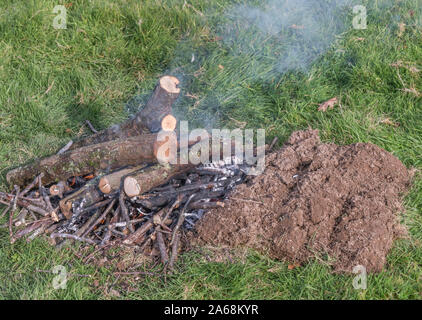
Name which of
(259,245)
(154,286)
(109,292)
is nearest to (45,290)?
(109,292)

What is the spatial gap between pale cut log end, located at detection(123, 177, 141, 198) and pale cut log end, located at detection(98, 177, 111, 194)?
18cm

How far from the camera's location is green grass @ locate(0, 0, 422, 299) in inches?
147

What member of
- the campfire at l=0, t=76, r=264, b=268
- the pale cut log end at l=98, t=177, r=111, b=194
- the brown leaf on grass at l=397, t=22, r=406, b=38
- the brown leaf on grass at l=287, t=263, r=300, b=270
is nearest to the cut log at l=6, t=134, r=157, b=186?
the campfire at l=0, t=76, r=264, b=268

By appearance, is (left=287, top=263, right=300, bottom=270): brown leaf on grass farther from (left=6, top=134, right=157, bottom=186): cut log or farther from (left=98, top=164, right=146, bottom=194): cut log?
(left=98, top=164, right=146, bottom=194): cut log

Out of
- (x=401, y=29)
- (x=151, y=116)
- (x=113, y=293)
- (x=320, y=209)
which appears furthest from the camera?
(x=401, y=29)

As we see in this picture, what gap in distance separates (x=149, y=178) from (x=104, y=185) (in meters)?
0.38

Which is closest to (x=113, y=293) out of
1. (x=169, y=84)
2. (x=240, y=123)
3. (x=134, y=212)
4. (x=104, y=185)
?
(x=134, y=212)

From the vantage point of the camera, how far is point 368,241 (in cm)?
364

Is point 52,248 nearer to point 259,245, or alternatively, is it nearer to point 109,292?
point 109,292

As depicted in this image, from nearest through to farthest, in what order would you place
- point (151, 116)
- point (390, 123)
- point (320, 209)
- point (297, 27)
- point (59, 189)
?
1. point (320, 209)
2. point (59, 189)
3. point (151, 116)
4. point (390, 123)
5. point (297, 27)

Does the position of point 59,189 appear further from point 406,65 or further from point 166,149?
point 406,65

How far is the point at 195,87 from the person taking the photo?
17.8 ft

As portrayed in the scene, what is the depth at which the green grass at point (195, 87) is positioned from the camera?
3.74m

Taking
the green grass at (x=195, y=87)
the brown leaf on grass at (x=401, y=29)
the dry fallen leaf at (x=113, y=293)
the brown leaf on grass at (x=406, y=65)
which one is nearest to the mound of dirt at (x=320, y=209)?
the green grass at (x=195, y=87)
